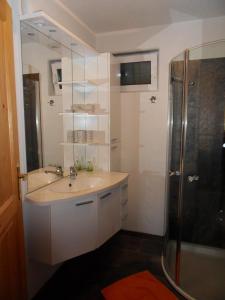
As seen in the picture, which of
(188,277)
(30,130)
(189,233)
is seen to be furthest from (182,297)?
(30,130)

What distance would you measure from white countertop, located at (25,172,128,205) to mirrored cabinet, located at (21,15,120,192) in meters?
0.09

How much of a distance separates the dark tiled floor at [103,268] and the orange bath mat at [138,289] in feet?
0.20

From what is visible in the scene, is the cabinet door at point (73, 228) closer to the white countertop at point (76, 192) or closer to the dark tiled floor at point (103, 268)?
the white countertop at point (76, 192)

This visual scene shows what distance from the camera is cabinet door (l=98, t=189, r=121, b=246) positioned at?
1.99 metres

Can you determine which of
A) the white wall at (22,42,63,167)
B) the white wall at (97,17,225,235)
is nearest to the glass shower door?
the white wall at (97,17,225,235)

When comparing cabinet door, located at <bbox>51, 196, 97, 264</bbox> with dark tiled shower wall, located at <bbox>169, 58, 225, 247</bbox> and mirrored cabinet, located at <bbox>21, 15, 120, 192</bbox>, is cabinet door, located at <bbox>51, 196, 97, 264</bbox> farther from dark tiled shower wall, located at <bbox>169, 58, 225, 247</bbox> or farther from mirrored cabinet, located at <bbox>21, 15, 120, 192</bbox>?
dark tiled shower wall, located at <bbox>169, 58, 225, 247</bbox>

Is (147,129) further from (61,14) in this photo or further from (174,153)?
(61,14)

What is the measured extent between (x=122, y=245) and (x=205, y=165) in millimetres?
1341

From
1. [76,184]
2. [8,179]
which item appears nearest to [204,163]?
[76,184]

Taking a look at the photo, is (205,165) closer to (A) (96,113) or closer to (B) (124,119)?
(B) (124,119)

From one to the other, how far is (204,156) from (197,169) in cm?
17

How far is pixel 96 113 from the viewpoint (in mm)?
2621

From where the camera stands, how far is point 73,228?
5.90 feet

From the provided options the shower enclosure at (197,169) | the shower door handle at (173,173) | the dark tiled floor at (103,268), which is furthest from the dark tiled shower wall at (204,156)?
the dark tiled floor at (103,268)
